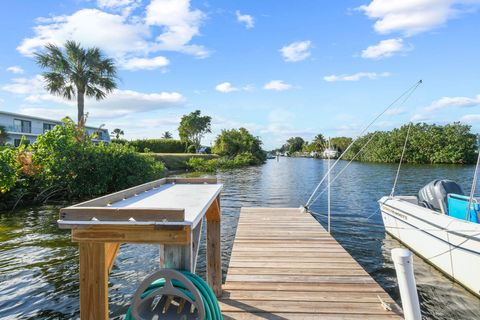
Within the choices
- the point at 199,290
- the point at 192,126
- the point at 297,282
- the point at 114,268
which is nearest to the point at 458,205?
the point at 297,282

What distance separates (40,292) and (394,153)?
65.5 m

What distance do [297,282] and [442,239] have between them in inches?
142

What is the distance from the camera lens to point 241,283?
4.77 meters

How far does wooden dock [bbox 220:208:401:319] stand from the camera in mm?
3941

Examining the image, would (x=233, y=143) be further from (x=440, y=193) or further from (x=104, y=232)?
(x=104, y=232)

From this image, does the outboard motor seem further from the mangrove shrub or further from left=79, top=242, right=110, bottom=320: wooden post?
the mangrove shrub

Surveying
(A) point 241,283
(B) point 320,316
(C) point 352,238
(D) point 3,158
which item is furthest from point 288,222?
(D) point 3,158

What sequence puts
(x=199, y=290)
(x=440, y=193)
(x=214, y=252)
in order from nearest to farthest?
(x=199, y=290) < (x=214, y=252) < (x=440, y=193)

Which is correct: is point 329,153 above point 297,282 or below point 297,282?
above

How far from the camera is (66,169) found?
16.7 metres

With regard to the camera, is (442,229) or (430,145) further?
(430,145)

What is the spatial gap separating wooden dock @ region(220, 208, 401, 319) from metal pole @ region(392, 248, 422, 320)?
0.71 meters

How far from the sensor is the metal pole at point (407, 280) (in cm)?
302

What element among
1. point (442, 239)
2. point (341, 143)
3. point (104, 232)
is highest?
point (341, 143)
